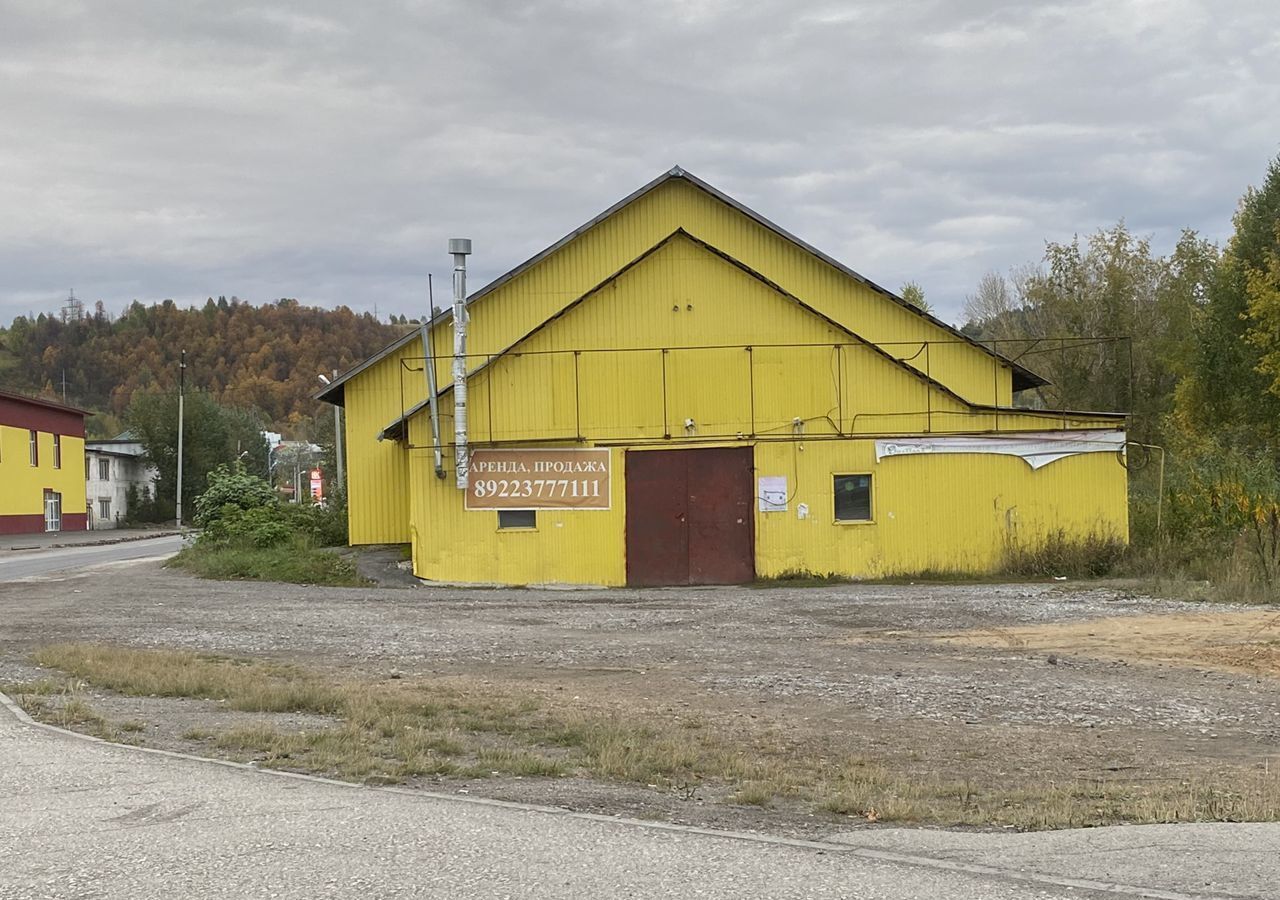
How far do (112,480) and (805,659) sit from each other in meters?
78.9

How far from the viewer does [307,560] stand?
26.3 meters

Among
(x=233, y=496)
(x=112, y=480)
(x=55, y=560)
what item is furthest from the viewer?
(x=112, y=480)

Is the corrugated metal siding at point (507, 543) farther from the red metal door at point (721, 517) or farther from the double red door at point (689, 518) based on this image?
the red metal door at point (721, 517)

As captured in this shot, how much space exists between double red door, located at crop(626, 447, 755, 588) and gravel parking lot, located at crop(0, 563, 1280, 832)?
40.3 inches

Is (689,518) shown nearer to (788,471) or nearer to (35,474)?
(788,471)

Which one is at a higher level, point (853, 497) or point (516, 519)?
point (853, 497)

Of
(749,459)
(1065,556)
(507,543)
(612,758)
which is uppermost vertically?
(749,459)

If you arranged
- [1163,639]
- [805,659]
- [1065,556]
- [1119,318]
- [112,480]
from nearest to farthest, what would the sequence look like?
[805,659], [1163,639], [1065,556], [1119,318], [112,480]

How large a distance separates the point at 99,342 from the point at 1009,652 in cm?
14785

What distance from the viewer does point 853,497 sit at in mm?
24688

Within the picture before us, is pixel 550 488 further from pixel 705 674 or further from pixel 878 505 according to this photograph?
pixel 705 674

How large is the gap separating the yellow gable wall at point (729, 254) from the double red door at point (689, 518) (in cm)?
559

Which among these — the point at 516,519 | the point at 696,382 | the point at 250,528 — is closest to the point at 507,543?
the point at 516,519

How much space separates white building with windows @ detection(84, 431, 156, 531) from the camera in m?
78.9
